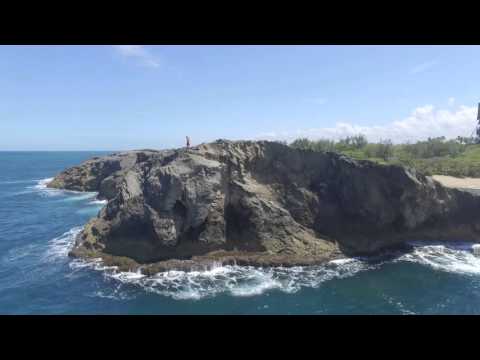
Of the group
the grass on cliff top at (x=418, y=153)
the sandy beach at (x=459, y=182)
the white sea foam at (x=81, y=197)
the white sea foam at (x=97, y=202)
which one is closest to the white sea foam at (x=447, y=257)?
the sandy beach at (x=459, y=182)

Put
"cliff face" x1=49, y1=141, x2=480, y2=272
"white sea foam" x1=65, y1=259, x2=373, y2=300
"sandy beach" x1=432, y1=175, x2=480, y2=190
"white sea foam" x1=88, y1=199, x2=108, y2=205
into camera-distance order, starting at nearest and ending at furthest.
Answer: "white sea foam" x1=65, y1=259, x2=373, y2=300
"cliff face" x1=49, y1=141, x2=480, y2=272
"sandy beach" x1=432, y1=175, x2=480, y2=190
"white sea foam" x1=88, y1=199, x2=108, y2=205

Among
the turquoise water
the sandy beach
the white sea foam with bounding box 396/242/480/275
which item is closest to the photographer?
the turquoise water

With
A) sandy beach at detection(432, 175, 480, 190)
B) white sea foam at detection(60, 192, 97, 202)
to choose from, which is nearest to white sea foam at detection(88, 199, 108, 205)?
white sea foam at detection(60, 192, 97, 202)

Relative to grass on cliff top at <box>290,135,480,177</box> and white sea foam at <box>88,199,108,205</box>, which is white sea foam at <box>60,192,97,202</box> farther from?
grass on cliff top at <box>290,135,480,177</box>

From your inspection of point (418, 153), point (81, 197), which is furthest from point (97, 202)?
point (418, 153)

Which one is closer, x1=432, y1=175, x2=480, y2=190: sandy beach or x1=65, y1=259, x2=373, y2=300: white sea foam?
x1=65, y1=259, x2=373, y2=300: white sea foam
